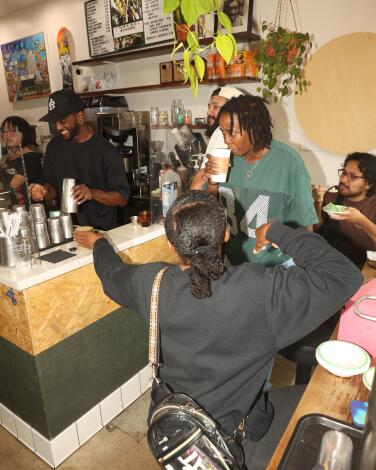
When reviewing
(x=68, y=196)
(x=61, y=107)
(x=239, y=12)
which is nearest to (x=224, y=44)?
(x=68, y=196)

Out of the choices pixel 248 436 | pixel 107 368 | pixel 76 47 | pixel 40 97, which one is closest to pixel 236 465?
pixel 248 436

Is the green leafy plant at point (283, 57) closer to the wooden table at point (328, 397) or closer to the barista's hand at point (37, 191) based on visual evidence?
the barista's hand at point (37, 191)

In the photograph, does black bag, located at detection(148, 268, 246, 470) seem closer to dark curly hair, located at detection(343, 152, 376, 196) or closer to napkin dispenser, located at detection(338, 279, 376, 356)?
napkin dispenser, located at detection(338, 279, 376, 356)

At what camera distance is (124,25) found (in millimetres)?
4266

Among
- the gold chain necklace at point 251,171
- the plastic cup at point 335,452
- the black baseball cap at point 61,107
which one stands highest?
the black baseball cap at point 61,107

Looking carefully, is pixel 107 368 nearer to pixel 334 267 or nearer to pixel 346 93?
pixel 334 267

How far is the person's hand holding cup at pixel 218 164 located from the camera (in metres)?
1.74

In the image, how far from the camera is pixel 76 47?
491 centimetres

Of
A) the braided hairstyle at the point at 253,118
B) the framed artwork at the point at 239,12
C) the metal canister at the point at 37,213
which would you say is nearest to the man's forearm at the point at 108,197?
the metal canister at the point at 37,213

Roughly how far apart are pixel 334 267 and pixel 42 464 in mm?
1846

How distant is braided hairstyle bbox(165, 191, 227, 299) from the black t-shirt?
4.47ft

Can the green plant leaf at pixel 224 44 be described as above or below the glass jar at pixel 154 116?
above

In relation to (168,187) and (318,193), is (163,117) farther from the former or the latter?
(168,187)

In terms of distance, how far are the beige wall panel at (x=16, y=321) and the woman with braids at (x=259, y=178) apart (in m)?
1.09
